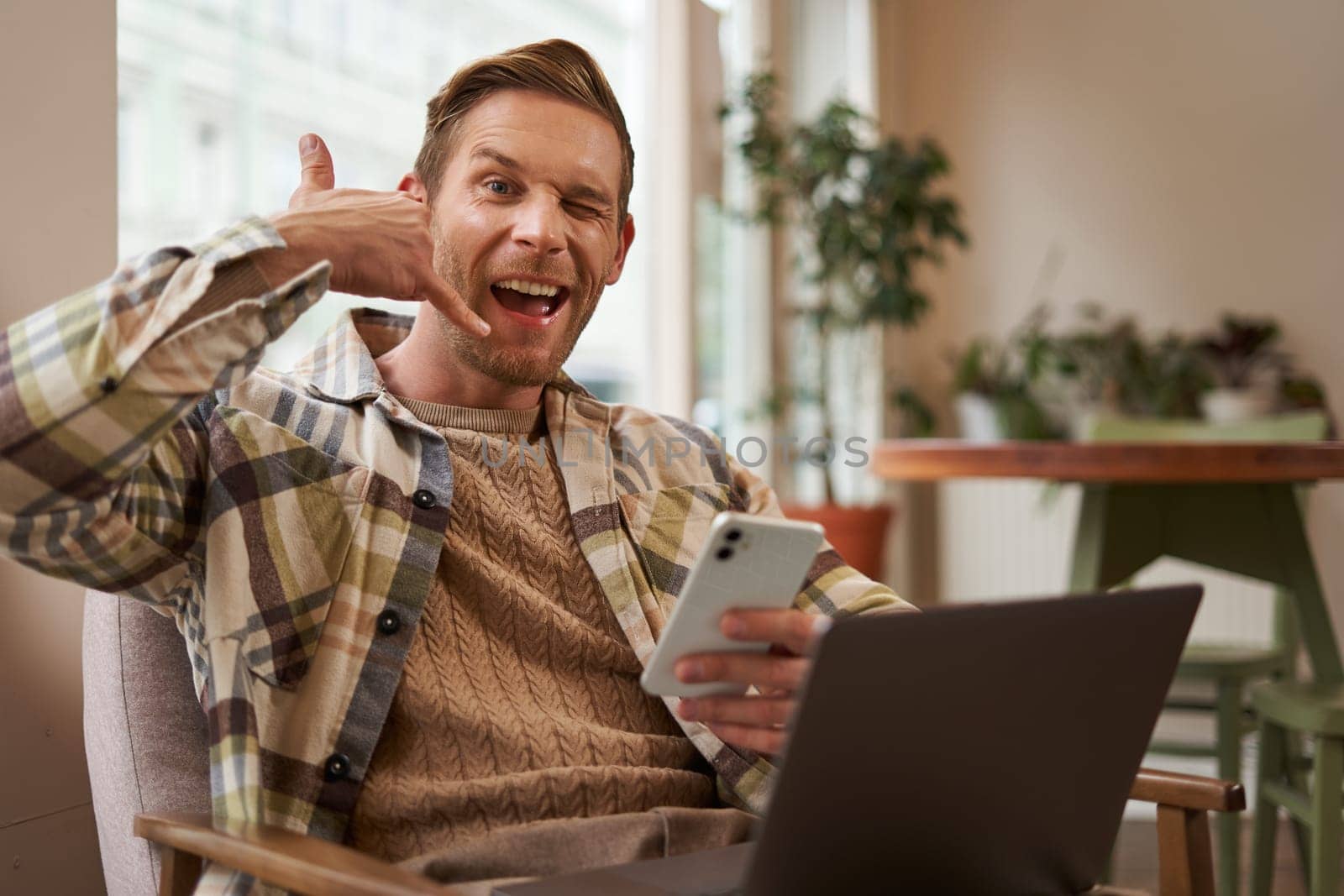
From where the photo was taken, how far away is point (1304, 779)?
217cm

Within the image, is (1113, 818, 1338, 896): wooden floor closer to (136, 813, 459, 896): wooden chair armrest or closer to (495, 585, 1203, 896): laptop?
(495, 585, 1203, 896): laptop

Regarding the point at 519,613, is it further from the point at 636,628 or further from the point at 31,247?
the point at 31,247

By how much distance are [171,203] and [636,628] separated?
1140 mm

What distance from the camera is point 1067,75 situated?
454 cm

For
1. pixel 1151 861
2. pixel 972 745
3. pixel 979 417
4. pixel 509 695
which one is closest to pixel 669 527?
pixel 509 695

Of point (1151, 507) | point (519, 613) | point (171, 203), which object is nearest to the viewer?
point (519, 613)

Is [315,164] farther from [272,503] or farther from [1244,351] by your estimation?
[1244,351]

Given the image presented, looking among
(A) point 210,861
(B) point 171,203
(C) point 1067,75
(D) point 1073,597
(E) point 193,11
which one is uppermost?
(C) point 1067,75

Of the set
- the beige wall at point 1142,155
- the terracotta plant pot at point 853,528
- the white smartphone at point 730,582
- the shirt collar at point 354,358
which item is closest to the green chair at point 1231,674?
the terracotta plant pot at point 853,528

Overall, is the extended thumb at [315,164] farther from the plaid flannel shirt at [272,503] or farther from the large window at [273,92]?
the large window at [273,92]

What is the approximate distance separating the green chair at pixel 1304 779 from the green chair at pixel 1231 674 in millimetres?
121

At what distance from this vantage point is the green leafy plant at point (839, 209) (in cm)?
350

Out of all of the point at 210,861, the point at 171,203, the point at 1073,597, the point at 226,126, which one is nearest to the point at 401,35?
the point at 226,126

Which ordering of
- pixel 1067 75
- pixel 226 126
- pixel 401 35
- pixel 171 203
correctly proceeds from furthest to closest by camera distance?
pixel 1067 75 → pixel 401 35 → pixel 226 126 → pixel 171 203
